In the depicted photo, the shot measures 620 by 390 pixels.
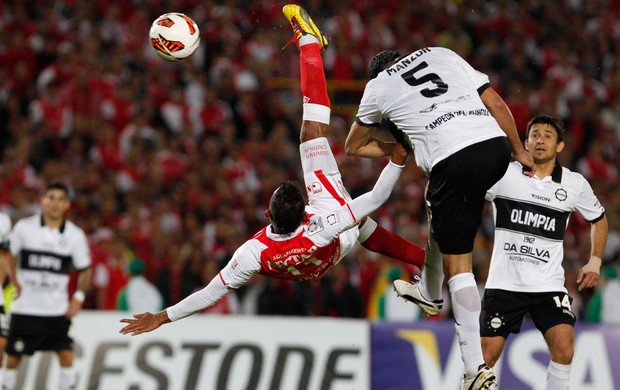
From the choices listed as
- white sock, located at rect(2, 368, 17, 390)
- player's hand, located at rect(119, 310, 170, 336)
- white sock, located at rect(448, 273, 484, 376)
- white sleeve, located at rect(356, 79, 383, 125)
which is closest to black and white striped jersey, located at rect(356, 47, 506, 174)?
white sleeve, located at rect(356, 79, 383, 125)

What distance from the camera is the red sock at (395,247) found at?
863cm

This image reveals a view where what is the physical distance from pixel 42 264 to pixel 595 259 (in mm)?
5758

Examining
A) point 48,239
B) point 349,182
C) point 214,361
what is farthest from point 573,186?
point 349,182

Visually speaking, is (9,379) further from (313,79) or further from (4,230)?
(313,79)

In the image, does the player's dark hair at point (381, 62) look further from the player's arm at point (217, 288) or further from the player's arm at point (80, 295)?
the player's arm at point (80, 295)

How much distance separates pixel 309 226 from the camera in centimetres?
789

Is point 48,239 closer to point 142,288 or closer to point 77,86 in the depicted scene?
point 142,288

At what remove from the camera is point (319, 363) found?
458 inches

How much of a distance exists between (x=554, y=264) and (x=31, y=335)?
5.52 metres

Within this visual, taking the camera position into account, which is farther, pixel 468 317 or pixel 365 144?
pixel 365 144

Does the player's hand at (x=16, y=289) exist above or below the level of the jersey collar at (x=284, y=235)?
below

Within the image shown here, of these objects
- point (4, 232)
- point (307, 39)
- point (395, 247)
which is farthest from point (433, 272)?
point (4, 232)

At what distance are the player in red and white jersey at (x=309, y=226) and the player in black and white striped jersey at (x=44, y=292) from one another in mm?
3769

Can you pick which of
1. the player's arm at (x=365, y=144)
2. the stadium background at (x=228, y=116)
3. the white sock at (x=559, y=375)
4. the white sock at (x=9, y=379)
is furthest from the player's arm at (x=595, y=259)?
the white sock at (x=9, y=379)
